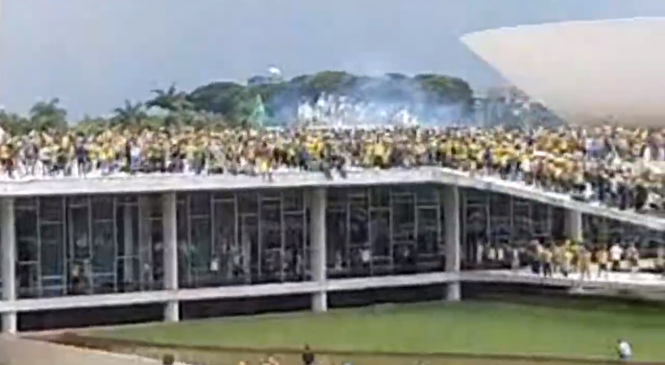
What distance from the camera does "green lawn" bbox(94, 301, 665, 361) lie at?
101 ft

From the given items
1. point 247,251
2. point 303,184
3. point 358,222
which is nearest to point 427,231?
point 358,222

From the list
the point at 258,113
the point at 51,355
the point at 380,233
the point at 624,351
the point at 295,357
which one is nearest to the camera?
the point at 624,351

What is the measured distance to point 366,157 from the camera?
3772 cm

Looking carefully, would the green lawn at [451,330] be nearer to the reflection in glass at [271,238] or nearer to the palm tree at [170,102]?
the reflection in glass at [271,238]

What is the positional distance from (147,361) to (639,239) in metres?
10.6

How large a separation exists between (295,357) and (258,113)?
36.9 metres

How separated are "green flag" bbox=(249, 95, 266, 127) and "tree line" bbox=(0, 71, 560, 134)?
3.2 inches

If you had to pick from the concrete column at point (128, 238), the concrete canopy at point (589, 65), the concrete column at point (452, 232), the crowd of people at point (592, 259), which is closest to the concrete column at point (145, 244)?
the concrete column at point (128, 238)

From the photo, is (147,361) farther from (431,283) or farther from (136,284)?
(431,283)

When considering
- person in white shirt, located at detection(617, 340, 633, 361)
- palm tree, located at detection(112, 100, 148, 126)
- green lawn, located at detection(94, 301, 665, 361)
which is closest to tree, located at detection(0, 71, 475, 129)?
palm tree, located at detection(112, 100, 148, 126)

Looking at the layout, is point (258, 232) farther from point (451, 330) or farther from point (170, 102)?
point (170, 102)

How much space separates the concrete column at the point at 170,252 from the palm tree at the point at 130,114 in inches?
953

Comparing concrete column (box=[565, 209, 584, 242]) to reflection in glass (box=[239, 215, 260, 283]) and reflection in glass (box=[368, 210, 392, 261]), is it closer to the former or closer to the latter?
reflection in glass (box=[368, 210, 392, 261])

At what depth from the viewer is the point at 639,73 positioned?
135 feet
